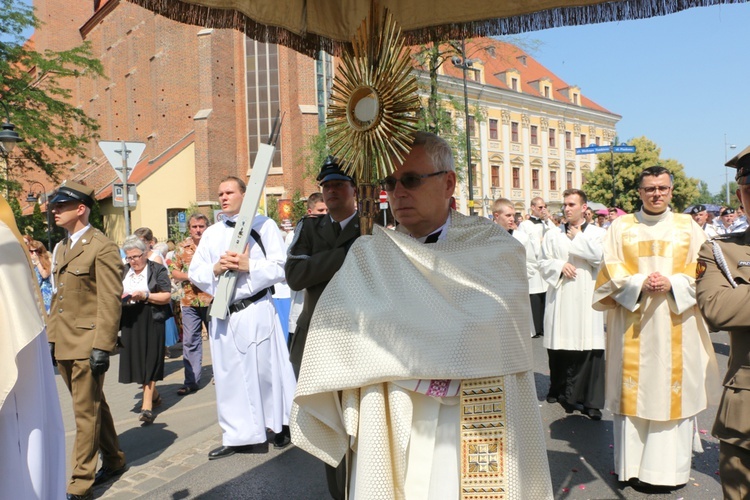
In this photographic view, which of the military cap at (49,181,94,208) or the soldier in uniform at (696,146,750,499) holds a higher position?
the military cap at (49,181,94,208)

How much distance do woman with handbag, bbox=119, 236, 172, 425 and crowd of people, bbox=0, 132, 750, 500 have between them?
26 millimetres

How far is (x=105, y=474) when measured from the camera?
5.05 meters

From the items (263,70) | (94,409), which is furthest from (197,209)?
(94,409)

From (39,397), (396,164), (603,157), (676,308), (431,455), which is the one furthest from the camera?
(603,157)

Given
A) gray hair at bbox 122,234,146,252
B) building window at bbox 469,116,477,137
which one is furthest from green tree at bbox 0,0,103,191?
building window at bbox 469,116,477,137

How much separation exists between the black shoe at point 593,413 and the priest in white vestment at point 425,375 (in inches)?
173

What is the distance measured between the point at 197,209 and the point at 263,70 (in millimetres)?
8596

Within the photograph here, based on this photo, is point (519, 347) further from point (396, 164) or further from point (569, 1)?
point (569, 1)

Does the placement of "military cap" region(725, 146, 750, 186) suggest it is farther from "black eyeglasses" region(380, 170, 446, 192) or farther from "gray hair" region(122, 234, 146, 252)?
"gray hair" region(122, 234, 146, 252)

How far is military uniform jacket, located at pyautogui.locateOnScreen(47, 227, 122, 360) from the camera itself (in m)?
4.73

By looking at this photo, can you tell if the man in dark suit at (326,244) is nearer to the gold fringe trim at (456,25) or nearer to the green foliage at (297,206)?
the gold fringe trim at (456,25)

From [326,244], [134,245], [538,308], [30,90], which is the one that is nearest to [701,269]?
[326,244]

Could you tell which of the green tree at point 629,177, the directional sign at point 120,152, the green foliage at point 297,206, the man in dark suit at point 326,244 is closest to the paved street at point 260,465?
the man in dark suit at point 326,244

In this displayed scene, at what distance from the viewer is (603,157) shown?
5497 centimetres
